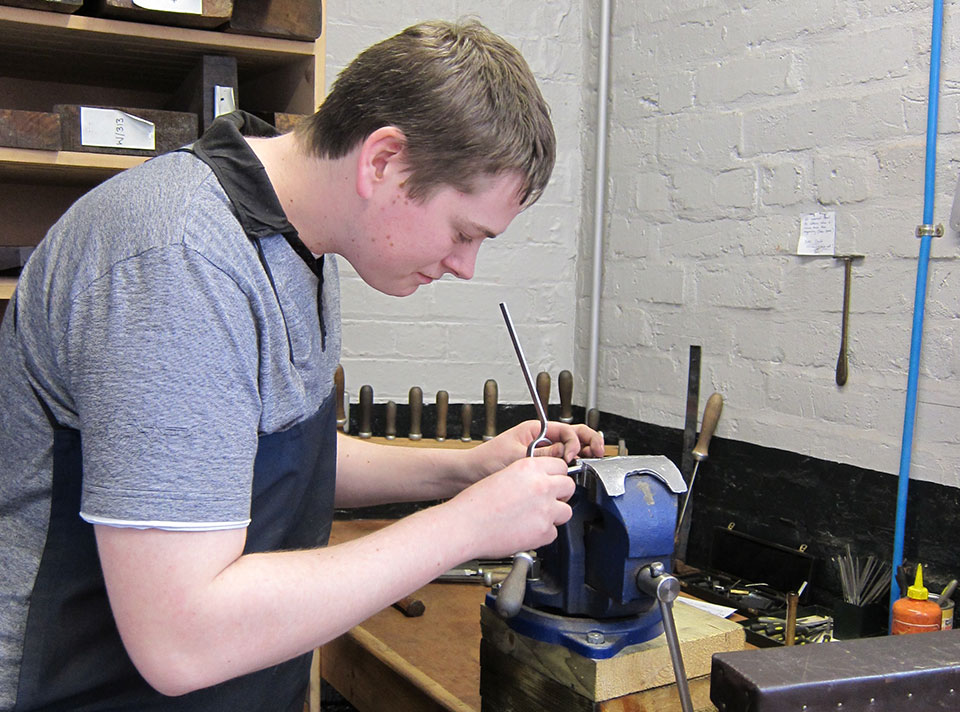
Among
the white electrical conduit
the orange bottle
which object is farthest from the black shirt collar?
the white electrical conduit

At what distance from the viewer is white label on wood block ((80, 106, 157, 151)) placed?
1.58 metres

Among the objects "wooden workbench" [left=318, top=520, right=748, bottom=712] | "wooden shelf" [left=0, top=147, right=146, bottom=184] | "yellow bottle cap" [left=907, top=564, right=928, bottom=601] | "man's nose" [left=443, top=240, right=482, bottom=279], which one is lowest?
"wooden workbench" [left=318, top=520, right=748, bottom=712]

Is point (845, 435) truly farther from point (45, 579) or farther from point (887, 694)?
point (45, 579)

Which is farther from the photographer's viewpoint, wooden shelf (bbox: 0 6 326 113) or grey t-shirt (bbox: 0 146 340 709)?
wooden shelf (bbox: 0 6 326 113)

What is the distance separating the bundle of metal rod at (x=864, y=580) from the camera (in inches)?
63.2

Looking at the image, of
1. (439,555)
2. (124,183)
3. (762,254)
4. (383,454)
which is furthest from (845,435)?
(124,183)

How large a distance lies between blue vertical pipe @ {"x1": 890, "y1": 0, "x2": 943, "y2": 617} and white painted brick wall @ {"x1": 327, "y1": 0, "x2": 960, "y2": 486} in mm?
21

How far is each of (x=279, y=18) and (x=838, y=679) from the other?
1442mm

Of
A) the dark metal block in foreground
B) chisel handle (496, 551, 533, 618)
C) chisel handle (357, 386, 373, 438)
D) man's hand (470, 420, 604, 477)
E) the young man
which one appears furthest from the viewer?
chisel handle (357, 386, 373, 438)

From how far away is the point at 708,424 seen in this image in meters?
1.99

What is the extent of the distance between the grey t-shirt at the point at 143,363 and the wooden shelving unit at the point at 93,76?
2.69 ft

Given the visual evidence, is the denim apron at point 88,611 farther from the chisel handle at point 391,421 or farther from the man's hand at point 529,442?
the chisel handle at point 391,421

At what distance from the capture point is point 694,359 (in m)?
2.08

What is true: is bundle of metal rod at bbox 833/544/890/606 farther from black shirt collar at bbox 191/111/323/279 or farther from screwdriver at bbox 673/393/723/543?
black shirt collar at bbox 191/111/323/279
